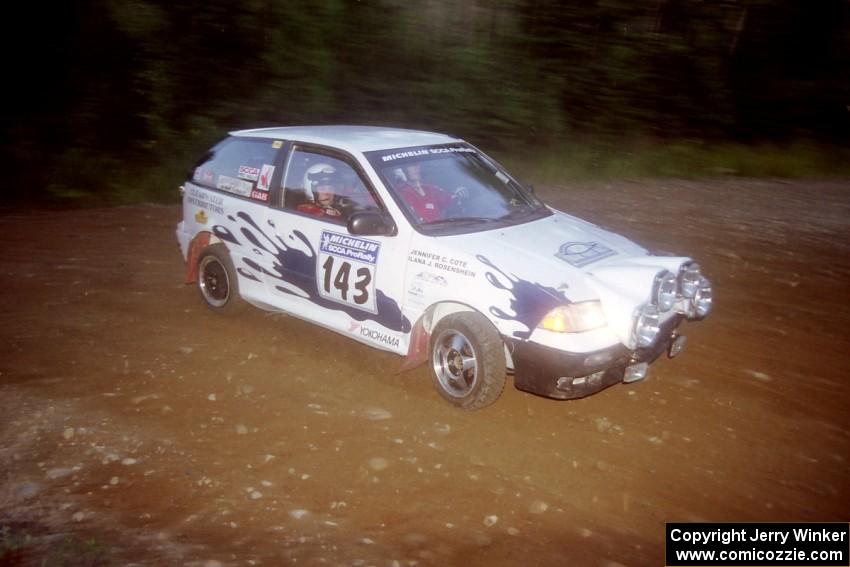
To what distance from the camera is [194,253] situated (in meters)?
7.25

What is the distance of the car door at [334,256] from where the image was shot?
5582mm

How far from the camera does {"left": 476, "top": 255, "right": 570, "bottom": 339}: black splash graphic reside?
484cm

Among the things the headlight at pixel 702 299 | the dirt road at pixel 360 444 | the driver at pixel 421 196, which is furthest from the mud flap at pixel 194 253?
the headlight at pixel 702 299

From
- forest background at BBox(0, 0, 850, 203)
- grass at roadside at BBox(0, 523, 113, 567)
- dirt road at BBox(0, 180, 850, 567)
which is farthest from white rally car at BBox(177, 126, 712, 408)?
forest background at BBox(0, 0, 850, 203)

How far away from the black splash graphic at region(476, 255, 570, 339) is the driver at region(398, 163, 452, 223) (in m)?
0.86

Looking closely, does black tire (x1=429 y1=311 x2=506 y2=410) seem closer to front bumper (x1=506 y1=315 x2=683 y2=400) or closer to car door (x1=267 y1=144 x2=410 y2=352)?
front bumper (x1=506 y1=315 x2=683 y2=400)

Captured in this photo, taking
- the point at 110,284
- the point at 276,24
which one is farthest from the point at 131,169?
the point at 110,284

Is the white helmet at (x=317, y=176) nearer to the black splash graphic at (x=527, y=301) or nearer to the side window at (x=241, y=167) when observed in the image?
the side window at (x=241, y=167)

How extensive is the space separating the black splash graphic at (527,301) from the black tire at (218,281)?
284cm

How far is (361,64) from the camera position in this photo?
14086 mm

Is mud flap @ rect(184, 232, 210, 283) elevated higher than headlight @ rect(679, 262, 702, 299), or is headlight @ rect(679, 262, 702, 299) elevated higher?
headlight @ rect(679, 262, 702, 299)

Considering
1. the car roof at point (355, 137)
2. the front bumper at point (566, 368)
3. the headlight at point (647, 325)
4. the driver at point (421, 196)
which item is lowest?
the front bumper at point (566, 368)

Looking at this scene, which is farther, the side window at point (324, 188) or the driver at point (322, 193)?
the driver at point (322, 193)

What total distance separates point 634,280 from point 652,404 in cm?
103
